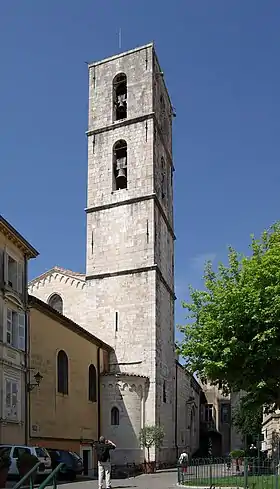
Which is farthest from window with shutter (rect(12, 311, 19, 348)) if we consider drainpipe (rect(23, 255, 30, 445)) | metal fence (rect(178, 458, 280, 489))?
metal fence (rect(178, 458, 280, 489))

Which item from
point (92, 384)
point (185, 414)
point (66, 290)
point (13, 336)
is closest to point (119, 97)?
point (66, 290)

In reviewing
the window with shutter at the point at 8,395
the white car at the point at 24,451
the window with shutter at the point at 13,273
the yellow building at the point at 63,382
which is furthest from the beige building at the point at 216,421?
the white car at the point at 24,451

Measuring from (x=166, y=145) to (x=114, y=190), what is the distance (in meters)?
7.85

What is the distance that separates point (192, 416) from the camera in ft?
204

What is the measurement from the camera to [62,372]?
110 feet

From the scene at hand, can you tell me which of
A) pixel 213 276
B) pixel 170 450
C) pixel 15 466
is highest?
pixel 213 276

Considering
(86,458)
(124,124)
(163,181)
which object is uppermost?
(124,124)

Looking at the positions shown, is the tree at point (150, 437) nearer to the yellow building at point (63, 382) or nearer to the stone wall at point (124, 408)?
the stone wall at point (124, 408)

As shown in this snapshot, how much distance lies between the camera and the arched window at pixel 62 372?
32750 millimetres

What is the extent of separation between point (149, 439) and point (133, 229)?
43.7 feet

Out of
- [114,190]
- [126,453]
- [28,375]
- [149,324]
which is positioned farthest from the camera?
[114,190]

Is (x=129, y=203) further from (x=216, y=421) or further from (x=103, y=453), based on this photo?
(x=216, y=421)

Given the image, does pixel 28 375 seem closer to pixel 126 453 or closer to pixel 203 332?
pixel 203 332

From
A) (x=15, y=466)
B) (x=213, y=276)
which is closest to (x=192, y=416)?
(x=213, y=276)
